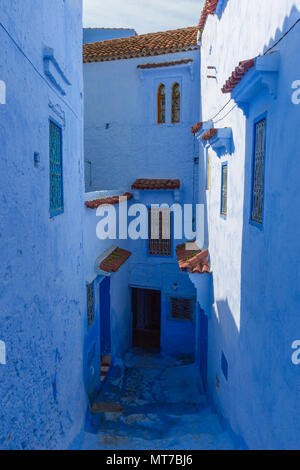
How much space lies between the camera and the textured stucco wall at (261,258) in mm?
3484

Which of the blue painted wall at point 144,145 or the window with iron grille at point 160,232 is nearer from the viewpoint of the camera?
the blue painted wall at point 144,145

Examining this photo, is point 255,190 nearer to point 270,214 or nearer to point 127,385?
point 270,214

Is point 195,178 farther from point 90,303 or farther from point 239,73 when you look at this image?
point 239,73

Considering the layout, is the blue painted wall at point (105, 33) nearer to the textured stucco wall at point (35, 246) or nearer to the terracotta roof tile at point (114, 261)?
the terracotta roof tile at point (114, 261)

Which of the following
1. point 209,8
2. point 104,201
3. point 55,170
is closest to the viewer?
point 55,170

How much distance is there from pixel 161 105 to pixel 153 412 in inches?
366

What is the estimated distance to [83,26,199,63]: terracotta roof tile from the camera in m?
11.8

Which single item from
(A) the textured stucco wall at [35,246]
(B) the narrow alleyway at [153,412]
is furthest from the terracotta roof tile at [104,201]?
(B) the narrow alleyway at [153,412]

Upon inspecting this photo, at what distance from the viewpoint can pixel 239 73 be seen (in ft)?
14.3

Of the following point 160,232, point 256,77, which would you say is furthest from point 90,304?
point 256,77

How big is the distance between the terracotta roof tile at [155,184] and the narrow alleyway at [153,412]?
5.61 metres

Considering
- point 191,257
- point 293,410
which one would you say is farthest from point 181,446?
point 191,257

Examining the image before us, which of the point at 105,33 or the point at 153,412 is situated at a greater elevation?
the point at 105,33

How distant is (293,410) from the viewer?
3324mm
